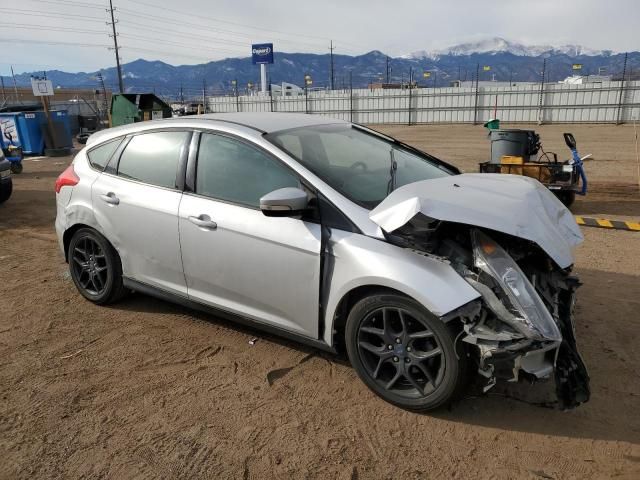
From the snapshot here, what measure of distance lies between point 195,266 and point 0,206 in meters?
7.41

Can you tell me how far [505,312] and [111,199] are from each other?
3.14 metres

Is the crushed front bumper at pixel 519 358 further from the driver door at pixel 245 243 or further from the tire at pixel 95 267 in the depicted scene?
the tire at pixel 95 267

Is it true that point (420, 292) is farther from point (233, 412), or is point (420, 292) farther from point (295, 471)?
point (233, 412)

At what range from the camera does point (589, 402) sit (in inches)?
120

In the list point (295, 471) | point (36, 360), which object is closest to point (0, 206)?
point (36, 360)

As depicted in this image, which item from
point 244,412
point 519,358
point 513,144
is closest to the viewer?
point 519,358

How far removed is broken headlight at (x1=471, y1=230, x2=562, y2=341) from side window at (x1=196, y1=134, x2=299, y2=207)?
1.23 metres

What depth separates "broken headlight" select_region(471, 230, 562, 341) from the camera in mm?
2561

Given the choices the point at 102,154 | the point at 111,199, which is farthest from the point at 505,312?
the point at 102,154

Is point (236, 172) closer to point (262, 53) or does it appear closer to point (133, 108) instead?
point (133, 108)

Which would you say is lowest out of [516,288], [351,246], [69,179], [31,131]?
[31,131]

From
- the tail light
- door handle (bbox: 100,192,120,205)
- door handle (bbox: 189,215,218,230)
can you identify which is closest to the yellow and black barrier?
door handle (bbox: 189,215,218,230)

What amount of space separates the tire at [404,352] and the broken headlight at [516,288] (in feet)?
1.11

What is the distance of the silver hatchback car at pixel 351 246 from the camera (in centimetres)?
268
